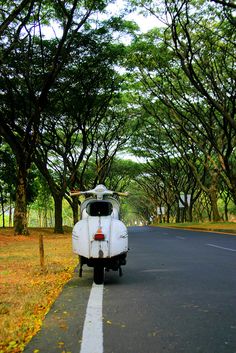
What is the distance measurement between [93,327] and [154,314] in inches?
32.2

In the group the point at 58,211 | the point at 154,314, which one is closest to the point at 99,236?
the point at 154,314

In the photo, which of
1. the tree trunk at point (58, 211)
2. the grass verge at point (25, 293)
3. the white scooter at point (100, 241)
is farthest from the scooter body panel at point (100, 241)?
the tree trunk at point (58, 211)

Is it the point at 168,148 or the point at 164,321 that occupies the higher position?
the point at 168,148

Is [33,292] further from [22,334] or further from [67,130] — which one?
[67,130]

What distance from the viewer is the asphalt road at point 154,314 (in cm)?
380

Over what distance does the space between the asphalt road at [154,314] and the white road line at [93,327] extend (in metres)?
0.03

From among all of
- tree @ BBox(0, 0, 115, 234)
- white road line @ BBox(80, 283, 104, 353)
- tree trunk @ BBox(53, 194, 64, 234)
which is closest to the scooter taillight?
white road line @ BBox(80, 283, 104, 353)

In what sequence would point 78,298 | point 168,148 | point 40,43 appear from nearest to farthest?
1. point 78,298
2. point 40,43
3. point 168,148

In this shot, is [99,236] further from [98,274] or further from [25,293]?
[25,293]

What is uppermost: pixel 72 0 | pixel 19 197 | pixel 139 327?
pixel 72 0

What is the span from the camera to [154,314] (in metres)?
4.89

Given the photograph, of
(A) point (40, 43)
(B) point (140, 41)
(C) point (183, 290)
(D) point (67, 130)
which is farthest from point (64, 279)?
(D) point (67, 130)

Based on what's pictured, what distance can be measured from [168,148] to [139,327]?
34.9 meters

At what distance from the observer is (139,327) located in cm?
437
